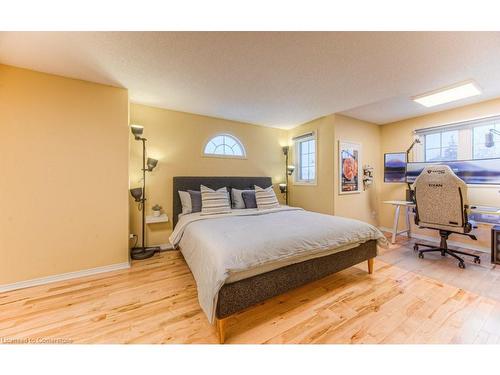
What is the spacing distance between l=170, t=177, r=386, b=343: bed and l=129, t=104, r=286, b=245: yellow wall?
3.32 feet

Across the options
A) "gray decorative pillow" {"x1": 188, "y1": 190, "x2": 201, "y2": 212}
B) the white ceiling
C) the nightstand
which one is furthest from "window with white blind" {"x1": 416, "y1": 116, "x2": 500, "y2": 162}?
the nightstand

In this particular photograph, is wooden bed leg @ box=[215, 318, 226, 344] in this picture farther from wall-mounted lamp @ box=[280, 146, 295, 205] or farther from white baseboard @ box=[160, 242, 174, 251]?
wall-mounted lamp @ box=[280, 146, 295, 205]

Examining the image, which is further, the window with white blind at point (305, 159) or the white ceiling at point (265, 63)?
the window with white blind at point (305, 159)

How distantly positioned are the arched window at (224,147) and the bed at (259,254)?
159 centimetres

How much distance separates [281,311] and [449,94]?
143 inches

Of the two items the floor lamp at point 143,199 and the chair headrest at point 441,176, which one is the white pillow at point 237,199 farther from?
the chair headrest at point 441,176

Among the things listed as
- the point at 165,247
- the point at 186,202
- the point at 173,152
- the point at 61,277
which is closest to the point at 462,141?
the point at 186,202

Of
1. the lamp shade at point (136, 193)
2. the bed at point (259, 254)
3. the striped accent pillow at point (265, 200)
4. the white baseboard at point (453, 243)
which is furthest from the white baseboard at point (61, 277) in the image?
the white baseboard at point (453, 243)

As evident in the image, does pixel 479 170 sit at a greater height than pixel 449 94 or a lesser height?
lesser

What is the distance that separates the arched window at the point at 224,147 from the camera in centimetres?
363

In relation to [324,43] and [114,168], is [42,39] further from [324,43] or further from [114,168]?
[324,43]

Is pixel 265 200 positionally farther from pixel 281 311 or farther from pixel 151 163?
pixel 151 163

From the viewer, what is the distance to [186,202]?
A: 10.0 ft
